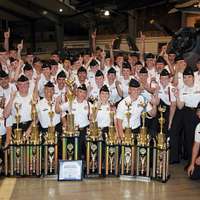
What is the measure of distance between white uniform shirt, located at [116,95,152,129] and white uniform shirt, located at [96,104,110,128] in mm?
188

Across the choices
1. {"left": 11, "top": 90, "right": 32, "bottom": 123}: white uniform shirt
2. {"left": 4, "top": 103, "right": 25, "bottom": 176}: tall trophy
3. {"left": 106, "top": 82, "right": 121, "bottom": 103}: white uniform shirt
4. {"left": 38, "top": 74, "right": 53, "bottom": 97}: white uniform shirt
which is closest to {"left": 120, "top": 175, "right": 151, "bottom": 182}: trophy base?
{"left": 4, "top": 103, "right": 25, "bottom": 176}: tall trophy

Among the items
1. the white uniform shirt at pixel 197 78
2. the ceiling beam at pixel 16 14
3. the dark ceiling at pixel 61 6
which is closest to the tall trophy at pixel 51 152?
the white uniform shirt at pixel 197 78

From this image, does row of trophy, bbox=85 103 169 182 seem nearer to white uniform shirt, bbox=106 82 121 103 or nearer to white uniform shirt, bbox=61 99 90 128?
white uniform shirt, bbox=61 99 90 128

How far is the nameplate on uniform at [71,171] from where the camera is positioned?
5098mm

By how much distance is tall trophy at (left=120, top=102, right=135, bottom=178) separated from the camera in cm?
519

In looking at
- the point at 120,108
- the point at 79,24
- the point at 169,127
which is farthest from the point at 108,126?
the point at 79,24

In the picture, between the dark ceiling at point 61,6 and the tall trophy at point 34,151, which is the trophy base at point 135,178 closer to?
the tall trophy at point 34,151

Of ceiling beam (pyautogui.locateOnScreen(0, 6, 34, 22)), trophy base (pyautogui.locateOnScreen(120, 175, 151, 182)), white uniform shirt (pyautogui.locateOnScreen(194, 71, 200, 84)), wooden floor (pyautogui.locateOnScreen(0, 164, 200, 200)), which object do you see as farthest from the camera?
ceiling beam (pyautogui.locateOnScreen(0, 6, 34, 22))

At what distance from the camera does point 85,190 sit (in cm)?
485

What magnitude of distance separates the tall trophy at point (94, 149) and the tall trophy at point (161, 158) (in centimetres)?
72

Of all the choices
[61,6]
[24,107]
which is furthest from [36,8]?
[24,107]

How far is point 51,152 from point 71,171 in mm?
361

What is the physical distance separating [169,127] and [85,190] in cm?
175

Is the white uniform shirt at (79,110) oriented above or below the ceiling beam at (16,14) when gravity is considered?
below
